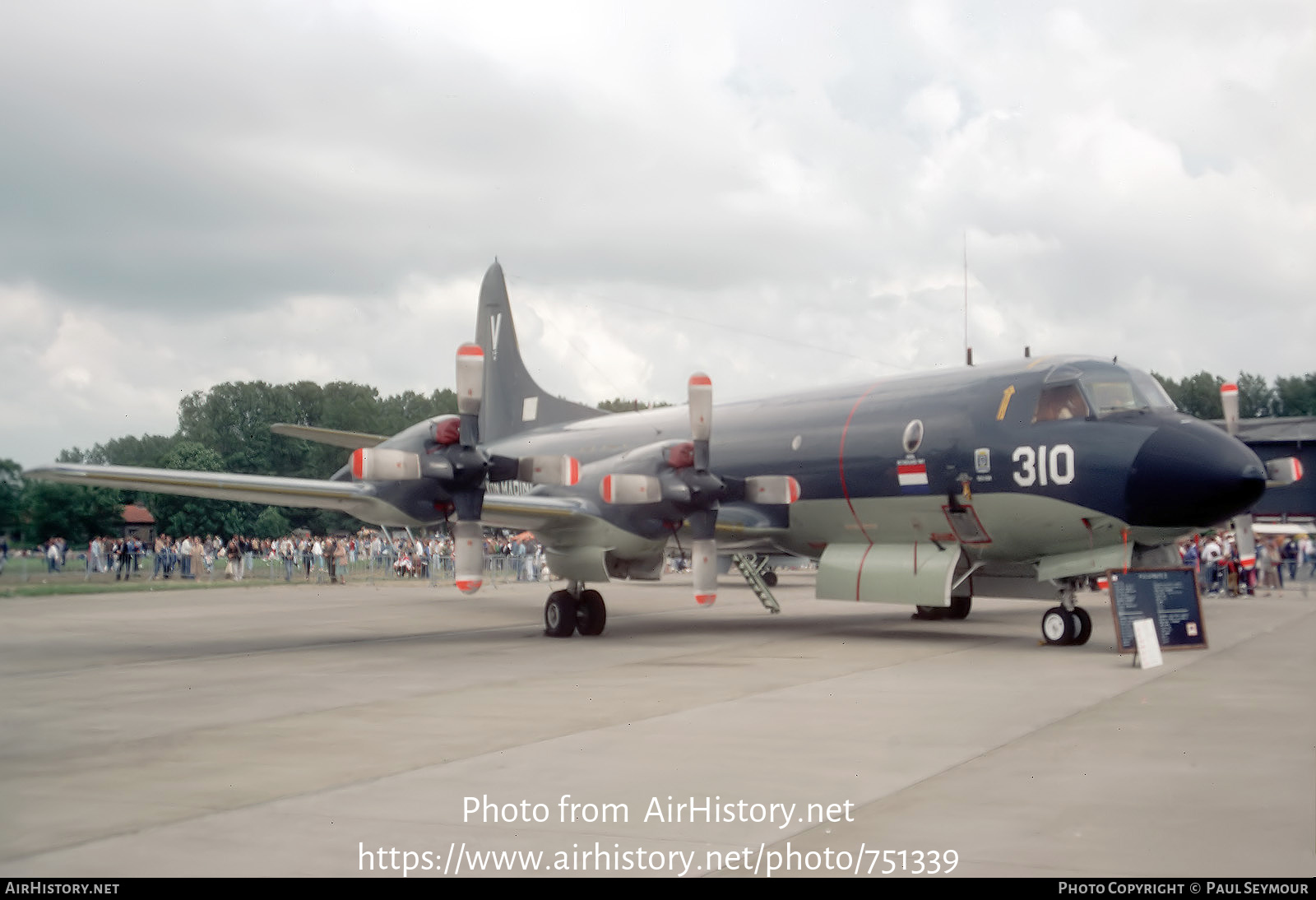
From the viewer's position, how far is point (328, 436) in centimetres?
2133

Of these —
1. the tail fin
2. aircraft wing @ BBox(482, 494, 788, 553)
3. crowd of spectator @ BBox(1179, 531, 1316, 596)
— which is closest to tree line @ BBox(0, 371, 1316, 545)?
the tail fin

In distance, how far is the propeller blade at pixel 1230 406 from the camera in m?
17.4

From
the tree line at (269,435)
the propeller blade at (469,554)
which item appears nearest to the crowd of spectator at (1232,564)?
the propeller blade at (469,554)

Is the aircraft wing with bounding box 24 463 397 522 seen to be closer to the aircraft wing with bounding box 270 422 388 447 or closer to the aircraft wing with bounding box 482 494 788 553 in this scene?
the aircraft wing with bounding box 482 494 788 553

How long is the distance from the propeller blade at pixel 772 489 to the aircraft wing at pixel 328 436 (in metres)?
6.76

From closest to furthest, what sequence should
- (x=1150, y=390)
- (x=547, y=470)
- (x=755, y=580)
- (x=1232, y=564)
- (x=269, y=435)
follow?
1. (x=1150, y=390)
2. (x=547, y=470)
3. (x=755, y=580)
4. (x=1232, y=564)
5. (x=269, y=435)

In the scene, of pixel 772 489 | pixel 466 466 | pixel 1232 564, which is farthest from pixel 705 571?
pixel 1232 564

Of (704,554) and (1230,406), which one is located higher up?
(1230,406)

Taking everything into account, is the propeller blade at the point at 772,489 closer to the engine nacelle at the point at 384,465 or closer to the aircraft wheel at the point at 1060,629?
the aircraft wheel at the point at 1060,629

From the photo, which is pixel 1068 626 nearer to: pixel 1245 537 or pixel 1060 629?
pixel 1060 629

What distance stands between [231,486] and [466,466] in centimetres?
336
